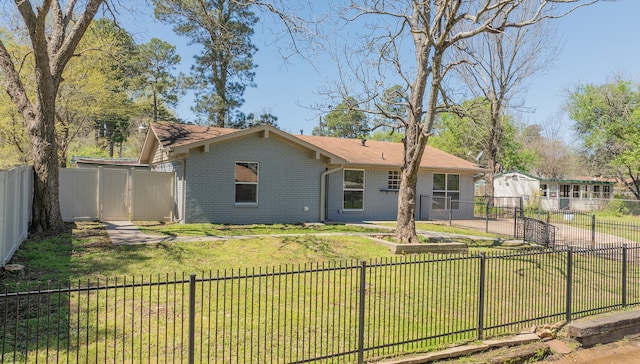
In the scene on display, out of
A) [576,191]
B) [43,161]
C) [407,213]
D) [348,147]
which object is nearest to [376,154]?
[348,147]

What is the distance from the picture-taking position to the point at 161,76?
35625mm

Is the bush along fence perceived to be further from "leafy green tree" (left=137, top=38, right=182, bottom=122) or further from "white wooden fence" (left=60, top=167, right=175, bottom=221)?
"leafy green tree" (left=137, top=38, right=182, bottom=122)

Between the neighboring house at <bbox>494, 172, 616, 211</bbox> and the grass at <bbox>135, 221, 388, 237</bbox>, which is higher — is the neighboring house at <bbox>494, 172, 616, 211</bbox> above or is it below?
above

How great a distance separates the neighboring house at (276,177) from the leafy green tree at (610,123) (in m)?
21.4

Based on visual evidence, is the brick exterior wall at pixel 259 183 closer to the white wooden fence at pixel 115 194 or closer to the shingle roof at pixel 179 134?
the shingle roof at pixel 179 134

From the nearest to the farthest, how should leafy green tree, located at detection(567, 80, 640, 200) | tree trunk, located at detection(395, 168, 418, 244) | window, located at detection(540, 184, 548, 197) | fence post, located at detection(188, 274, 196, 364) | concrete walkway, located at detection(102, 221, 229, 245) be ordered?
fence post, located at detection(188, 274, 196, 364)
concrete walkway, located at detection(102, 221, 229, 245)
tree trunk, located at detection(395, 168, 418, 244)
leafy green tree, located at detection(567, 80, 640, 200)
window, located at detection(540, 184, 548, 197)

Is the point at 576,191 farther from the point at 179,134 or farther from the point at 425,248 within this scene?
the point at 179,134

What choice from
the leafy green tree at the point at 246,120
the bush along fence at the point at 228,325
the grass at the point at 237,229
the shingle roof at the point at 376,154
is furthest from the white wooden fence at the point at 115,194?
the leafy green tree at the point at 246,120

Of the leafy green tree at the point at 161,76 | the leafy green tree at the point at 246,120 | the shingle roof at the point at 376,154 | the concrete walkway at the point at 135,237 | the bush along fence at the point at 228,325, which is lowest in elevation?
the bush along fence at the point at 228,325

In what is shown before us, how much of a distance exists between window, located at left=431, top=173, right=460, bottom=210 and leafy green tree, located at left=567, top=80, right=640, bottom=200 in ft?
65.9

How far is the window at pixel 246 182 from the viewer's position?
1567cm

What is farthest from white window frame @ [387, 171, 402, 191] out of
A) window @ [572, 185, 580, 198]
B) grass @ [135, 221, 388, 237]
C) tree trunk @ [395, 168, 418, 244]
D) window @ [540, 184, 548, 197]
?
window @ [572, 185, 580, 198]

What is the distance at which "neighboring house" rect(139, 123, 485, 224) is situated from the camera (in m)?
14.9

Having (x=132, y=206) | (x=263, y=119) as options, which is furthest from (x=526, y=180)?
(x=132, y=206)
